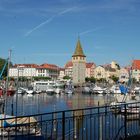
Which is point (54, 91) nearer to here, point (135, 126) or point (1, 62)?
point (1, 62)

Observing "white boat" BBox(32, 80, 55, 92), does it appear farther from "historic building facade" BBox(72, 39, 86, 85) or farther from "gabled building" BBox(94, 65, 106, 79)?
"gabled building" BBox(94, 65, 106, 79)

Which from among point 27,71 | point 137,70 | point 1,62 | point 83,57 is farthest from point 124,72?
point 1,62

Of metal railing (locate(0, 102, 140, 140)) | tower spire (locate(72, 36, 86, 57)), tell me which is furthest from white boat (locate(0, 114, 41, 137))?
tower spire (locate(72, 36, 86, 57))

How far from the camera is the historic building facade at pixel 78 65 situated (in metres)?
164

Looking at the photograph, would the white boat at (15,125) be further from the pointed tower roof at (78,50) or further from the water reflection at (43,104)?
the pointed tower roof at (78,50)

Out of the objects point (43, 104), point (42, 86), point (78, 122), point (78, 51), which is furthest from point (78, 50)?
point (78, 122)

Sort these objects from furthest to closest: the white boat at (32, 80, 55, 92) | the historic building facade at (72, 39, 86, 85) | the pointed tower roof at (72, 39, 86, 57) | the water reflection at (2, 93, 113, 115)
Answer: the pointed tower roof at (72, 39, 86, 57) < the historic building facade at (72, 39, 86, 85) < the white boat at (32, 80, 55, 92) < the water reflection at (2, 93, 113, 115)

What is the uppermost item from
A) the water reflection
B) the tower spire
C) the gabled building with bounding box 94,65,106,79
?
the tower spire

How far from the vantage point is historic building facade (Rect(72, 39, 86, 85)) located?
16388cm

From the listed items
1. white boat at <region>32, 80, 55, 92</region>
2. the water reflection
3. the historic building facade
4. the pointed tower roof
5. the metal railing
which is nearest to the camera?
the metal railing

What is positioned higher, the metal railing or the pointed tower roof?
the pointed tower roof

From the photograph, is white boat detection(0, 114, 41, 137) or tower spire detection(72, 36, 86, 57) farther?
tower spire detection(72, 36, 86, 57)

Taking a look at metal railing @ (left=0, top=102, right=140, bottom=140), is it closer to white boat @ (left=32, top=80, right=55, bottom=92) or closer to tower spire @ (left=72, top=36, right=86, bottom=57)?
white boat @ (left=32, top=80, right=55, bottom=92)

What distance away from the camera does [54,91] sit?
104 meters
